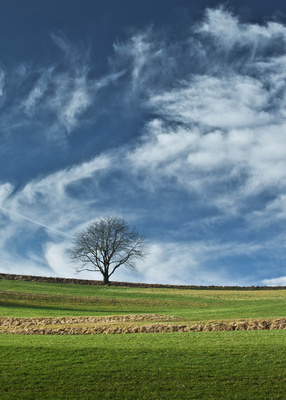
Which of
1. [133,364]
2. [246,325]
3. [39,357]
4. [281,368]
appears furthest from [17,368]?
[246,325]

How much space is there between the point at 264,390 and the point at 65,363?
194 inches

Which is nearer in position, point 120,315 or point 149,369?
point 149,369

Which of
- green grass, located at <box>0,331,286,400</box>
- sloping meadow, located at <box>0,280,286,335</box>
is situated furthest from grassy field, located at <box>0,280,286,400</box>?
sloping meadow, located at <box>0,280,286,335</box>

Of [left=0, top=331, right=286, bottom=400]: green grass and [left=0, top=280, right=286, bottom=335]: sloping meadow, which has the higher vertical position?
[left=0, top=280, right=286, bottom=335]: sloping meadow

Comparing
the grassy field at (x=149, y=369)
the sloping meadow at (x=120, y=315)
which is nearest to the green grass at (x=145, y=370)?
the grassy field at (x=149, y=369)

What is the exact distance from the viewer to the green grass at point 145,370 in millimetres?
7797

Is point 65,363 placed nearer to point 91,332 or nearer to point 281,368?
point 281,368

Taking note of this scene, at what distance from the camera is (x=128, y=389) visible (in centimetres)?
792

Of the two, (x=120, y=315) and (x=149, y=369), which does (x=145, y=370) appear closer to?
(x=149, y=369)

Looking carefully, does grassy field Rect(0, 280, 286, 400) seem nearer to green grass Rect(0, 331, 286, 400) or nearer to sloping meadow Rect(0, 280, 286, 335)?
green grass Rect(0, 331, 286, 400)

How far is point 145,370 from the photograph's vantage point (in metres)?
9.02

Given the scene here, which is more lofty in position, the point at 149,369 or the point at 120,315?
the point at 120,315

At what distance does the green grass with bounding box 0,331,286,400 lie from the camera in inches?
307

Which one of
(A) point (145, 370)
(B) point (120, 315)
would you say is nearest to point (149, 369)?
(A) point (145, 370)
